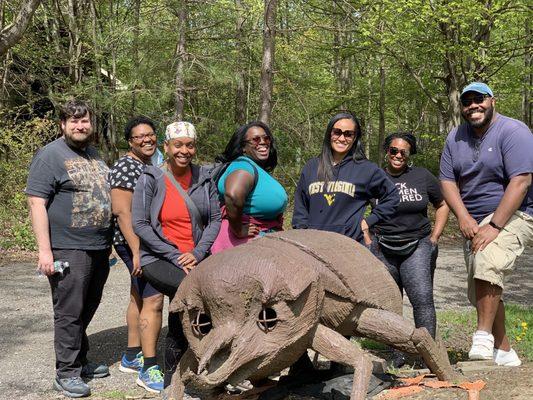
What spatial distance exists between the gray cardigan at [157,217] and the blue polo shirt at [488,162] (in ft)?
5.88

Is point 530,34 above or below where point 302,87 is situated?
above

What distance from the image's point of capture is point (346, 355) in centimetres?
312

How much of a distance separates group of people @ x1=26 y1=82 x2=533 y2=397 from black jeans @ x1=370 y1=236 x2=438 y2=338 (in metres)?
0.14

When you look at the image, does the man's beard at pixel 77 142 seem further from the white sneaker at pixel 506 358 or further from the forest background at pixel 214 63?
the forest background at pixel 214 63

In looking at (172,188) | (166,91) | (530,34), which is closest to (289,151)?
(166,91)

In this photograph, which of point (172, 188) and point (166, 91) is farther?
point (166, 91)

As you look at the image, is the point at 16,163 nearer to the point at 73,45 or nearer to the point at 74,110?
the point at 73,45

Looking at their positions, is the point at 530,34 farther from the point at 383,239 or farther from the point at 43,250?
the point at 43,250

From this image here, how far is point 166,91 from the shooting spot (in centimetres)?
1430

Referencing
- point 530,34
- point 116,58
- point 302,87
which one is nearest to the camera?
point 530,34

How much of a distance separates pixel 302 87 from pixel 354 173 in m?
16.2

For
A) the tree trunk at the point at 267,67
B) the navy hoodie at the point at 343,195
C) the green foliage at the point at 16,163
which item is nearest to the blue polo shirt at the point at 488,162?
the navy hoodie at the point at 343,195

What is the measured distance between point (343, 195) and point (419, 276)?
1.38 m

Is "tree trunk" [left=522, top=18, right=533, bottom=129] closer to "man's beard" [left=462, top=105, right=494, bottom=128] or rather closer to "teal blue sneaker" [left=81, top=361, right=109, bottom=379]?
"man's beard" [left=462, top=105, right=494, bottom=128]
